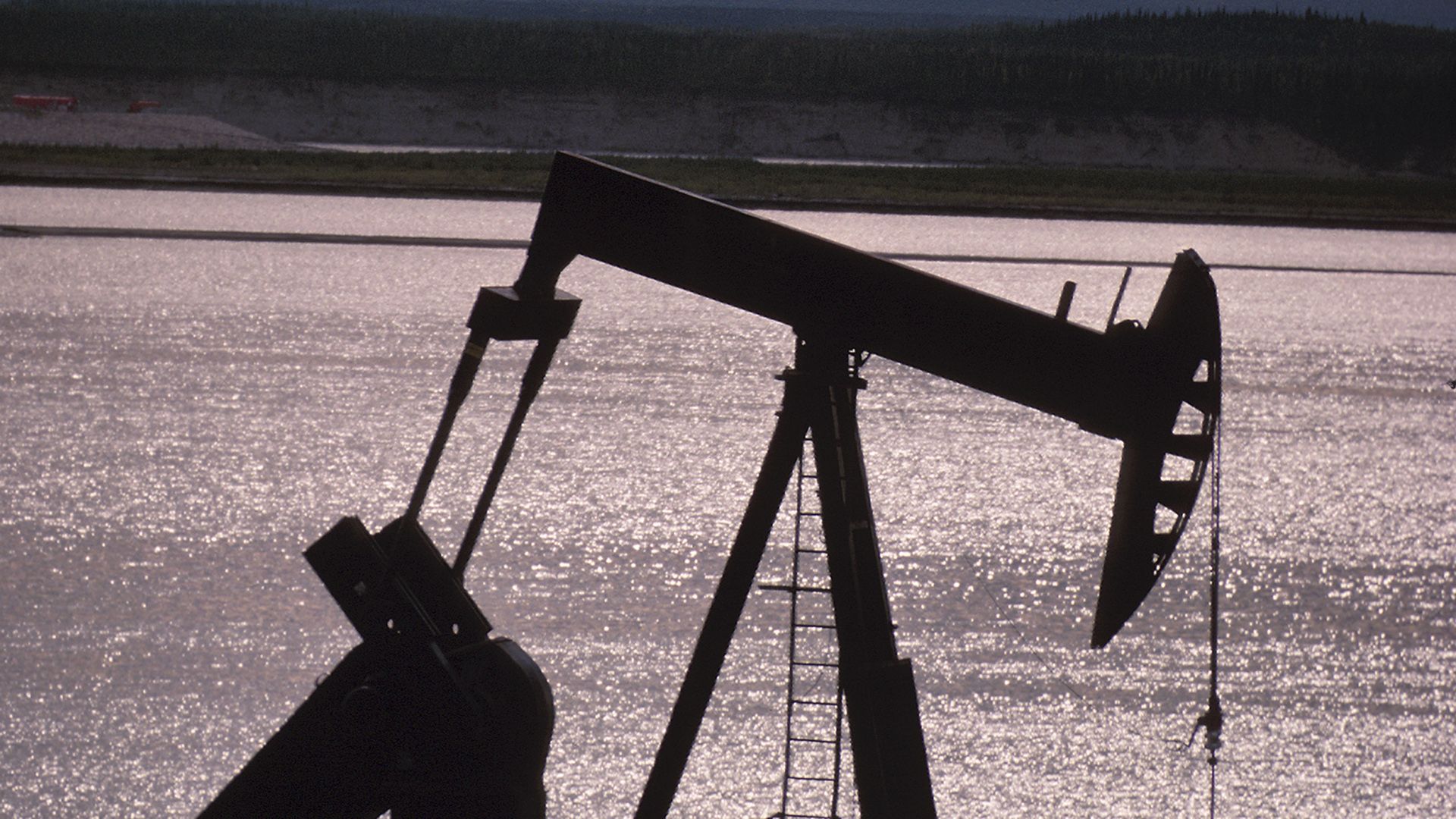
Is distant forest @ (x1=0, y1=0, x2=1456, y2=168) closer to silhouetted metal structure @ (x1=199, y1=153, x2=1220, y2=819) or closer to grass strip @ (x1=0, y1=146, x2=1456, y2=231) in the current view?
grass strip @ (x1=0, y1=146, x2=1456, y2=231)

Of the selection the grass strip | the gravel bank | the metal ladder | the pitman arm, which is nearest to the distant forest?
the grass strip

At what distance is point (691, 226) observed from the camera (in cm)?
316

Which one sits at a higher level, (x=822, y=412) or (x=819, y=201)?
(x=819, y=201)

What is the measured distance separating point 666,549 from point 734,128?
4045 centimetres

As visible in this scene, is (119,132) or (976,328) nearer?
(976,328)

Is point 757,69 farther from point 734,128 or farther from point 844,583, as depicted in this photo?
point 844,583

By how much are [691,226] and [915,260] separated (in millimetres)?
13811

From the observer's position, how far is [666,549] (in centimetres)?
730

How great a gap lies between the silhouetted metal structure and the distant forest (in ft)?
152

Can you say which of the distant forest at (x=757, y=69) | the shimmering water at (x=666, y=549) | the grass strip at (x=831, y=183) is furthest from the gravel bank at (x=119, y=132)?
the shimmering water at (x=666, y=549)

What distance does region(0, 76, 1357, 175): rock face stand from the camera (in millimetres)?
45281

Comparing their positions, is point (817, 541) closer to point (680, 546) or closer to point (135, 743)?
point (680, 546)

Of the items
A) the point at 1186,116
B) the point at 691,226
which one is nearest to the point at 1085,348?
the point at 691,226

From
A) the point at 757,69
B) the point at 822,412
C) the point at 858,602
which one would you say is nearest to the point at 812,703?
the point at 858,602
